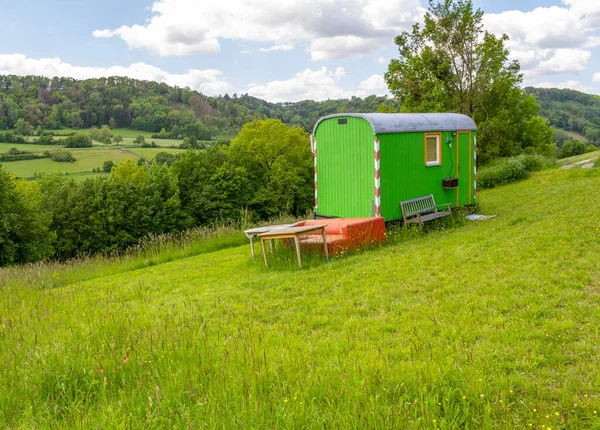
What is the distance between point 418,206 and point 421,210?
22cm

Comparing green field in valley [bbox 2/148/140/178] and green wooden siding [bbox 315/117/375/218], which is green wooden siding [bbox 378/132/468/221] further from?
green field in valley [bbox 2/148/140/178]

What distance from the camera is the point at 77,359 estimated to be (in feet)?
13.1

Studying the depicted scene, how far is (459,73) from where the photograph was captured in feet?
95.0

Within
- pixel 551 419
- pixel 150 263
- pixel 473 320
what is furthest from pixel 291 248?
pixel 551 419

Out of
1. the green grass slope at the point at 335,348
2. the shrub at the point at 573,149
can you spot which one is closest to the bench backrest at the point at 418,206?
the green grass slope at the point at 335,348

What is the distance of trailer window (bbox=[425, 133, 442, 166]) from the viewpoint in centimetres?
1351

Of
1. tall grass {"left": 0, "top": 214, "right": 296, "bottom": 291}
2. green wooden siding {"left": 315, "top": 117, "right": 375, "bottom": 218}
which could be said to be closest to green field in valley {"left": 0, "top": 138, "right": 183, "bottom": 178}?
tall grass {"left": 0, "top": 214, "right": 296, "bottom": 291}

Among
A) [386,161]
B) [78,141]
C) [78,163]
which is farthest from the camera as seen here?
[78,141]

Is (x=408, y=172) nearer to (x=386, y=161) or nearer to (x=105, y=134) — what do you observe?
(x=386, y=161)

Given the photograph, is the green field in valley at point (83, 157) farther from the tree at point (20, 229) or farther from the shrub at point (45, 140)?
the tree at point (20, 229)

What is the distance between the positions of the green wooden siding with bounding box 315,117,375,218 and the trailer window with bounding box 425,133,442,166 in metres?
2.29

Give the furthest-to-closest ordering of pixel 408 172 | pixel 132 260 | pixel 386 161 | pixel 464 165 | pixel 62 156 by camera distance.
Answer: pixel 62 156
pixel 464 165
pixel 132 260
pixel 408 172
pixel 386 161

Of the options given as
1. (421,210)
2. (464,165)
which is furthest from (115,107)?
(421,210)

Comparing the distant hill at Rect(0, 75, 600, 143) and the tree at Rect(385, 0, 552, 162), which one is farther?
the distant hill at Rect(0, 75, 600, 143)
